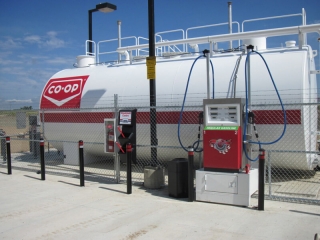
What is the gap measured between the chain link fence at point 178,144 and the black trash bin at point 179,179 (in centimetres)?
38

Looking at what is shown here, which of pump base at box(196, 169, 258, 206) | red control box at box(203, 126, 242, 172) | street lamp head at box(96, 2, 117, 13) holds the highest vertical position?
street lamp head at box(96, 2, 117, 13)

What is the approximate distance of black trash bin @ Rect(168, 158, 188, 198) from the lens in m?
6.81

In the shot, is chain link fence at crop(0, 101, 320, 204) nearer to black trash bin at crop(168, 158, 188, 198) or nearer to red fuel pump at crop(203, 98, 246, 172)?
black trash bin at crop(168, 158, 188, 198)

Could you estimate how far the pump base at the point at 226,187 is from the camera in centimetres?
611

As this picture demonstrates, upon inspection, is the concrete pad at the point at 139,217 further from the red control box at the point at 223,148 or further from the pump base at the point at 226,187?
the red control box at the point at 223,148

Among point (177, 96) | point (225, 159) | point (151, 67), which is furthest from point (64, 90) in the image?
point (225, 159)

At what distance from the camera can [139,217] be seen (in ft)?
18.8

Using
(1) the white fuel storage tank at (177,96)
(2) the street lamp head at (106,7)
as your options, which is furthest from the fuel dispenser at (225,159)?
(2) the street lamp head at (106,7)

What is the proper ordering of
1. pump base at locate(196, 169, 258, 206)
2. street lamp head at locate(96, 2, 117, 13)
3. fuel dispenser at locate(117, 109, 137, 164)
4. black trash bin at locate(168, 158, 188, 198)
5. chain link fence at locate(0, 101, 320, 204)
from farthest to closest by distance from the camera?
1. street lamp head at locate(96, 2, 117, 13)
2. fuel dispenser at locate(117, 109, 137, 164)
3. chain link fence at locate(0, 101, 320, 204)
4. black trash bin at locate(168, 158, 188, 198)
5. pump base at locate(196, 169, 258, 206)

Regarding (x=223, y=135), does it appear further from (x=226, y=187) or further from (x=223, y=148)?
(x=226, y=187)

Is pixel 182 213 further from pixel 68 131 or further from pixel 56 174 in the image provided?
pixel 68 131

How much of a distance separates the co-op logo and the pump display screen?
293 cm

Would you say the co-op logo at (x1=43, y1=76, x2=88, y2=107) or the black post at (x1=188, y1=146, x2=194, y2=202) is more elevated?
the co-op logo at (x1=43, y1=76, x2=88, y2=107)

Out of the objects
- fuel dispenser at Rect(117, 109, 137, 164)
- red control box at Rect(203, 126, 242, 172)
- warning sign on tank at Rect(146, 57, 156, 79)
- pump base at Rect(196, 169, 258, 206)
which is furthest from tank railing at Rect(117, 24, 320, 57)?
pump base at Rect(196, 169, 258, 206)
